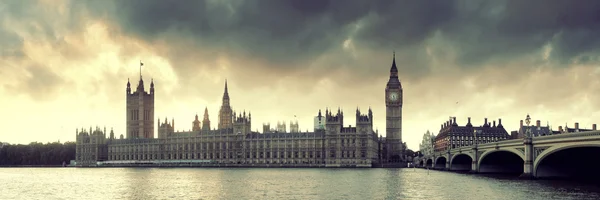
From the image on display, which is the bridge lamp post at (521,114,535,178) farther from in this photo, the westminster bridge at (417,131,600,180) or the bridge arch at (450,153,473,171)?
the bridge arch at (450,153,473,171)

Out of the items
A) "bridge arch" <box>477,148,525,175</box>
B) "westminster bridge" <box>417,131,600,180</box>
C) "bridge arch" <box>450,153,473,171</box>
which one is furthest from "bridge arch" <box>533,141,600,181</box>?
"bridge arch" <box>450,153,473,171</box>

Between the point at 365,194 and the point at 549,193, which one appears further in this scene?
the point at 365,194

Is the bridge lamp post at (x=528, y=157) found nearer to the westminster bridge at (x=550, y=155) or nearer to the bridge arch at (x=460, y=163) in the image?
the westminster bridge at (x=550, y=155)

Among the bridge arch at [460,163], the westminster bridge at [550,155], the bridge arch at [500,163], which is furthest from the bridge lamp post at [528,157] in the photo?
the bridge arch at [460,163]

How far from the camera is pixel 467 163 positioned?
486 feet

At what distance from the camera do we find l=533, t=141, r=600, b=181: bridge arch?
76.2 metres

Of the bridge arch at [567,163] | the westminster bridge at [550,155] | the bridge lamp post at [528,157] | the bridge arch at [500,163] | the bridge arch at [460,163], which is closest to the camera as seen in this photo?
the westminster bridge at [550,155]

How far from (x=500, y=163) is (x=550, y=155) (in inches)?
1613

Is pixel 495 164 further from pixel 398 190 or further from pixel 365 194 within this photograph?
pixel 365 194

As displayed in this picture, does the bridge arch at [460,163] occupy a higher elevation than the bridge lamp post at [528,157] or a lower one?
lower

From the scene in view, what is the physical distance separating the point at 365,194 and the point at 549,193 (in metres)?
17.6

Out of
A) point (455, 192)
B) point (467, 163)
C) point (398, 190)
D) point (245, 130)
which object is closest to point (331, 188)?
point (398, 190)

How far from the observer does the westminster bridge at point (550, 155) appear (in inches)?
2708

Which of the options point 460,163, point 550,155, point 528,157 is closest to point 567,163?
point 528,157
